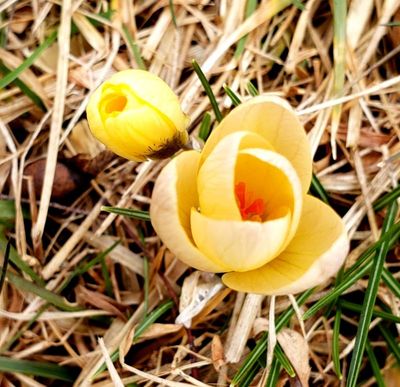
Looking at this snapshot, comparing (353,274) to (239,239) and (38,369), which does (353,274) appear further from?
(38,369)

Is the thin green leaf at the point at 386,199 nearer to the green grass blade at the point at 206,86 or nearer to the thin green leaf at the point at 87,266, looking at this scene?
the green grass blade at the point at 206,86

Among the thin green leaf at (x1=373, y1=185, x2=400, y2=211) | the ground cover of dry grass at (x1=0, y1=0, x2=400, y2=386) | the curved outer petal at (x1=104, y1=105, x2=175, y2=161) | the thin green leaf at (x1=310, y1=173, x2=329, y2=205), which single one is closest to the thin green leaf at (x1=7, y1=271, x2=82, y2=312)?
the ground cover of dry grass at (x1=0, y1=0, x2=400, y2=386)

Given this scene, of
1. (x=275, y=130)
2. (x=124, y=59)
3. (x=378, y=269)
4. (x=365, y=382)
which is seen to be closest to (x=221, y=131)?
(x=275, y=130)

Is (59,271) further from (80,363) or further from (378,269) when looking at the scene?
(378,269)

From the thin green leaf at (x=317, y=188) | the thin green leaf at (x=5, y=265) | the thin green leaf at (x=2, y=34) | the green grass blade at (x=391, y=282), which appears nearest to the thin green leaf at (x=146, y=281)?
the thin green leaf at (x=5, y=265)

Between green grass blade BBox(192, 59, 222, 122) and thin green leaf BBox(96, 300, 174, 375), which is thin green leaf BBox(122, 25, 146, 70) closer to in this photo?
green grass blade BBox(192, 59, 222, 122)

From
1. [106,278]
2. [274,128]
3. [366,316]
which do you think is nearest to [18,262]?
[106,278]
